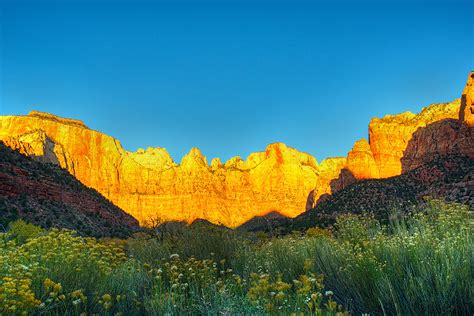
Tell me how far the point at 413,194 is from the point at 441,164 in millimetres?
14214

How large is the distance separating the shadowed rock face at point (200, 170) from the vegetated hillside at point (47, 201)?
228 feet

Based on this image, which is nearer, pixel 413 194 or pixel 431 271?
pixel 431 271

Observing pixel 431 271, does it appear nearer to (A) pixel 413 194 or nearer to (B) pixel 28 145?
(A) pixel 413 194

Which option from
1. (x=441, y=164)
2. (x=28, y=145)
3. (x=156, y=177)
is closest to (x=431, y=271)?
(x=441, y=164)

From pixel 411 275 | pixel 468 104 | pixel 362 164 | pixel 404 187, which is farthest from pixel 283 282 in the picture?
pixel 362 164

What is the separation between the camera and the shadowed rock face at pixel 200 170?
119875 mm

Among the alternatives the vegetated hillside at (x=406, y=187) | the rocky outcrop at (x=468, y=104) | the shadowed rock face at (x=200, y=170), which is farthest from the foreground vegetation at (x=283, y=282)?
the rocky outcrop at (x=468, y=104)

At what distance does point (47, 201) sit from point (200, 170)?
150897 millimetres

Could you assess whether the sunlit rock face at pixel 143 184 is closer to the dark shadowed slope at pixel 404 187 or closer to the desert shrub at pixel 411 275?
the dark shadowed slope at pixel 404 187

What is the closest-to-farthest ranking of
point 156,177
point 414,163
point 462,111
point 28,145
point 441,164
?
point 441,164 → point 462,111 → point 414,163 → point 28,145 → point 156,177

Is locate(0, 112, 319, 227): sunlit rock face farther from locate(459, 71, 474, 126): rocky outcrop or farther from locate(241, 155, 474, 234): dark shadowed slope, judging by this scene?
locate(459, 71, 474, 126): rocky outcrop

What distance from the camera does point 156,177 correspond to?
195625mm

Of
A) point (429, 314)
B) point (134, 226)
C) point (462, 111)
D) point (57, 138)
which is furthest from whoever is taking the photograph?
point (57, 138)

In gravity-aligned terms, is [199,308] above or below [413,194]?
below
